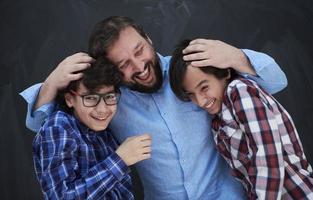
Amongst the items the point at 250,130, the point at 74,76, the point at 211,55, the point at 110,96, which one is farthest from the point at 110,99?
the point at 250,130

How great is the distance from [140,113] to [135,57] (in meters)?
0.22

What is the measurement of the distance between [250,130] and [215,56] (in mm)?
281

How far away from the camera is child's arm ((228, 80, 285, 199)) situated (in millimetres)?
1250

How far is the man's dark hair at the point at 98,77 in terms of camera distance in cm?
134

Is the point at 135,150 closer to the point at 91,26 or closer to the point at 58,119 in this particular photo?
the point at 58,119

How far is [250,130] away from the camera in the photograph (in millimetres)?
1263

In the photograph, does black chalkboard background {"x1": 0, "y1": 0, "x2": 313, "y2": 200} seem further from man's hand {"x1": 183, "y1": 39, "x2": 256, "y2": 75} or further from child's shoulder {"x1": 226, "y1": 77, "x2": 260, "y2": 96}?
child's shoulder {"x1": 226, "y1": 77, "x2": 260, "y2": 96}

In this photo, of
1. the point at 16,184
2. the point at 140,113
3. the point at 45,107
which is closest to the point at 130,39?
the point at 140,113

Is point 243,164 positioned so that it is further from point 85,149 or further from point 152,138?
point 85,149

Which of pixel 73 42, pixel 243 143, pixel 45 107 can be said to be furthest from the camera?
pixel 73 42

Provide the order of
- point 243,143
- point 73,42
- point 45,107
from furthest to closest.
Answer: point 73,42 < point 45,107 < point 243,143

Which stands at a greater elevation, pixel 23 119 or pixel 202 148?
pixel 23 119

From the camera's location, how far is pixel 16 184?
1.95 meters

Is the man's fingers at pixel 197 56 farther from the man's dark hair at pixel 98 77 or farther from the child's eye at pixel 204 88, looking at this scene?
the man's dark hair at pixel 98 77
